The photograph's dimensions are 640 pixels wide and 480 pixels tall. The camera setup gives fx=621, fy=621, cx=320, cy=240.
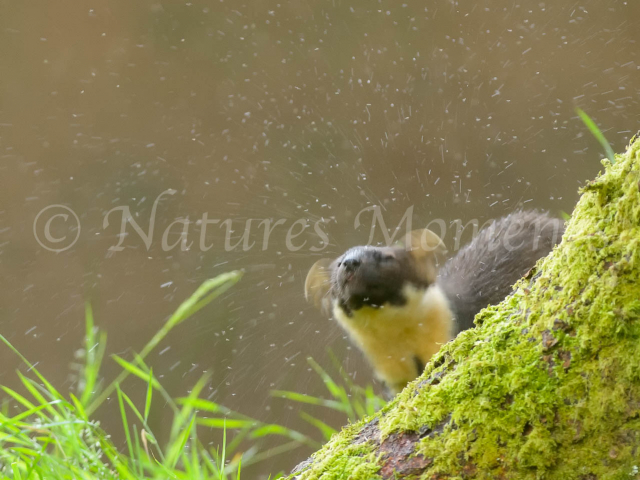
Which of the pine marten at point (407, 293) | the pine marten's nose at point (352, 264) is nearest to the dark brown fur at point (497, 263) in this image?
the pine marten at point (407, 293)

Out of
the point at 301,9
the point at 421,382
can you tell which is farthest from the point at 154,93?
the point at 421,382

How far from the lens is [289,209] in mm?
6727

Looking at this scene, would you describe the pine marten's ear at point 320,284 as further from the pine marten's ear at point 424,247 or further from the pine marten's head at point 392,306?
the pine marten's ear at point 424,247

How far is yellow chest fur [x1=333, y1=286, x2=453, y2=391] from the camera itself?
133 inches

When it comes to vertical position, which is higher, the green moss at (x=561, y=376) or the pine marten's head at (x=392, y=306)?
the green moss at (x=561, y=376)

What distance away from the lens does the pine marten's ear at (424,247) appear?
3.52 m

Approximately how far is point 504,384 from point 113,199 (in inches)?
233

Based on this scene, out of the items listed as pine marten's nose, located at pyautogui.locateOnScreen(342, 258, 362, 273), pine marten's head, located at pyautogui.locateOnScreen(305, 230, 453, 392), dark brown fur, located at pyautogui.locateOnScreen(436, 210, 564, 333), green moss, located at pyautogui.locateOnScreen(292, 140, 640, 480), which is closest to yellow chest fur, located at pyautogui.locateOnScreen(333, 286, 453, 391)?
pine marten's head, located at pyautogui.locateOnScreen(305, 230, 453, 392)

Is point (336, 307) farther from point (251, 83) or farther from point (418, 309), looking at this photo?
point (251, 83)

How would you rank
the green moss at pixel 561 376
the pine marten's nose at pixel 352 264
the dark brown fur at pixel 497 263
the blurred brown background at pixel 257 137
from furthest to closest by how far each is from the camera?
the blurred brown background at pixel 257 137 < the dark brown fur at pixel 497 263 < the pine marten's nose at pixel 352 264 < the green moss at pixel 561 376

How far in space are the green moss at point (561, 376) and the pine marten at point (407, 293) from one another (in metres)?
1.98

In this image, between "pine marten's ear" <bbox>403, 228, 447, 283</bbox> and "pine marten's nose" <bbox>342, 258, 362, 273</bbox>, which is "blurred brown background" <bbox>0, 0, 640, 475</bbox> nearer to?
"pine marten's ear" <bbox>403, 228, 447, 283</bbox>

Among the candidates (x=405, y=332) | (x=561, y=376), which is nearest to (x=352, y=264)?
(x=405, y=332)

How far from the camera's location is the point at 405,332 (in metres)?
3.40
